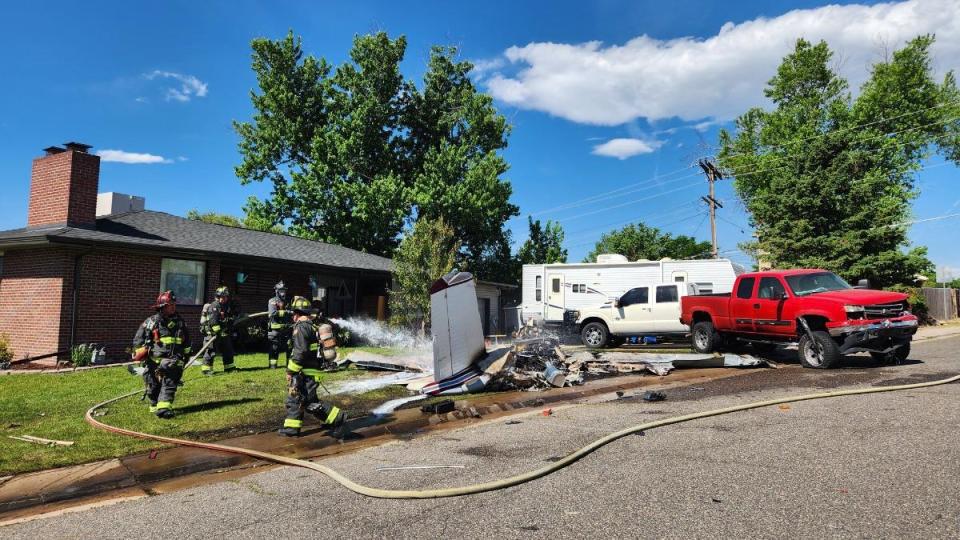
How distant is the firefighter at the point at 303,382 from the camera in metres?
6.88

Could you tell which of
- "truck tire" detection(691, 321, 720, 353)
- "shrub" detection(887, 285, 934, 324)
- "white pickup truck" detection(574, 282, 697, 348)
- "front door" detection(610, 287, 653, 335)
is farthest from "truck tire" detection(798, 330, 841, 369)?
"shrub" detection(887, 285, 934, 324)

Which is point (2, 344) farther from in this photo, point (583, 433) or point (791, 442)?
point (791, 442)

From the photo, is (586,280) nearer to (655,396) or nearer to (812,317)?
(812,317)

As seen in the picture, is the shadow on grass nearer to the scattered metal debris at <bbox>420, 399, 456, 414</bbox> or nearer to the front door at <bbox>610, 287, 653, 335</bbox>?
the scattered metal debris at <bbox>420, 399, 456, 414</bbox>

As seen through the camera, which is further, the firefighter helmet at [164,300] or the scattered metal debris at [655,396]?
the scattered metal debris at [655,396]

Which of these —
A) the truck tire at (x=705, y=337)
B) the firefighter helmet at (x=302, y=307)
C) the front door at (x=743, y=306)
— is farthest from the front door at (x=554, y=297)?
the firefighter helmet at (x=302, y=307)

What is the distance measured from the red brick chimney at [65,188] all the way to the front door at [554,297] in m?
14.7

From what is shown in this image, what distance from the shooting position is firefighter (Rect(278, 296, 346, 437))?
22.6ft

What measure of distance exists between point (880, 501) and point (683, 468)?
1.37m

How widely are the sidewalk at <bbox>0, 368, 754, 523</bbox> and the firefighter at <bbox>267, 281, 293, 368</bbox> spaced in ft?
16.7

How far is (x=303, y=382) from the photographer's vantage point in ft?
22.8

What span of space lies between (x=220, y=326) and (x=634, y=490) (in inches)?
388

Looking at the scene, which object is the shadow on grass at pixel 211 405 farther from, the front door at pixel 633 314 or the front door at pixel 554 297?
the front door at pixel 554 297

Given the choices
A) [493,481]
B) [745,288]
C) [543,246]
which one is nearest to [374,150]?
[543,246]
